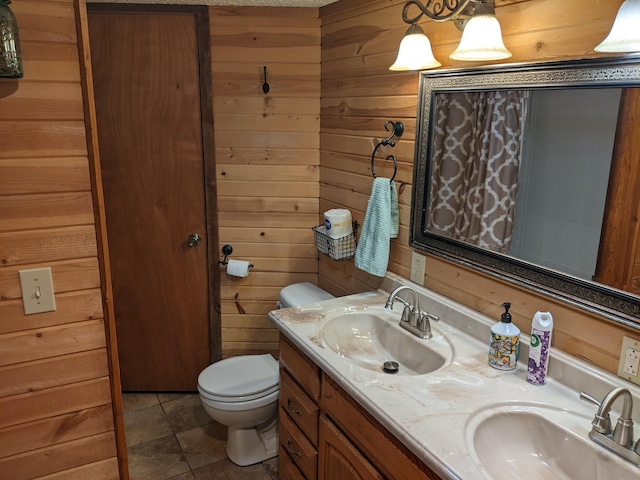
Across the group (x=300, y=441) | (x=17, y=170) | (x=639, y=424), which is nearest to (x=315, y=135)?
(x=300, y=441)

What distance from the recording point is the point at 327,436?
5.86 feet

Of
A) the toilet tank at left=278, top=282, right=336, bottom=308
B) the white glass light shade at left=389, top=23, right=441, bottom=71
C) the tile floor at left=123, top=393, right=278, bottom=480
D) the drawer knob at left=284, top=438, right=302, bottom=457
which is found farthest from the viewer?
the toilet tank at left=278, top=282, right=336, bottom=308

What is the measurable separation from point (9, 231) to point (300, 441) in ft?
4.18

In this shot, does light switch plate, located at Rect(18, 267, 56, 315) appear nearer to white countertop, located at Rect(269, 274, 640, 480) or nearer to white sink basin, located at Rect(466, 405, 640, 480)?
white countertop, located at Rect(269, 274, 640, 480)

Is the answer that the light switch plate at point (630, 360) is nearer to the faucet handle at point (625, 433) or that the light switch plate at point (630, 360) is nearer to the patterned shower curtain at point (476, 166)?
the faucet handle at point (625, 433)

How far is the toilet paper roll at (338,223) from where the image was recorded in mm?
2432

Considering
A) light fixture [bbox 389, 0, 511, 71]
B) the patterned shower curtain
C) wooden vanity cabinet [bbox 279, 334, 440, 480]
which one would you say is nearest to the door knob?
wooden vanity cabinet [bbox 279, 334, 440, 480]

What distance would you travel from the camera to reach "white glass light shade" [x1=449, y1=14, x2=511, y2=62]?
4.91ft

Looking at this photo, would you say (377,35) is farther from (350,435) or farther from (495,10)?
(350,435)

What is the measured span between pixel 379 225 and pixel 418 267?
9.2 inches

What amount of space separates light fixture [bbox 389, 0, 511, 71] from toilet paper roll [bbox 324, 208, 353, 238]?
0.76m

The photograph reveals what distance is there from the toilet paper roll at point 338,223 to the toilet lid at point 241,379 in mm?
730

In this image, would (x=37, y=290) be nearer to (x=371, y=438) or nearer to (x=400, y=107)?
(x=371, y=438)

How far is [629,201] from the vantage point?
134cm
